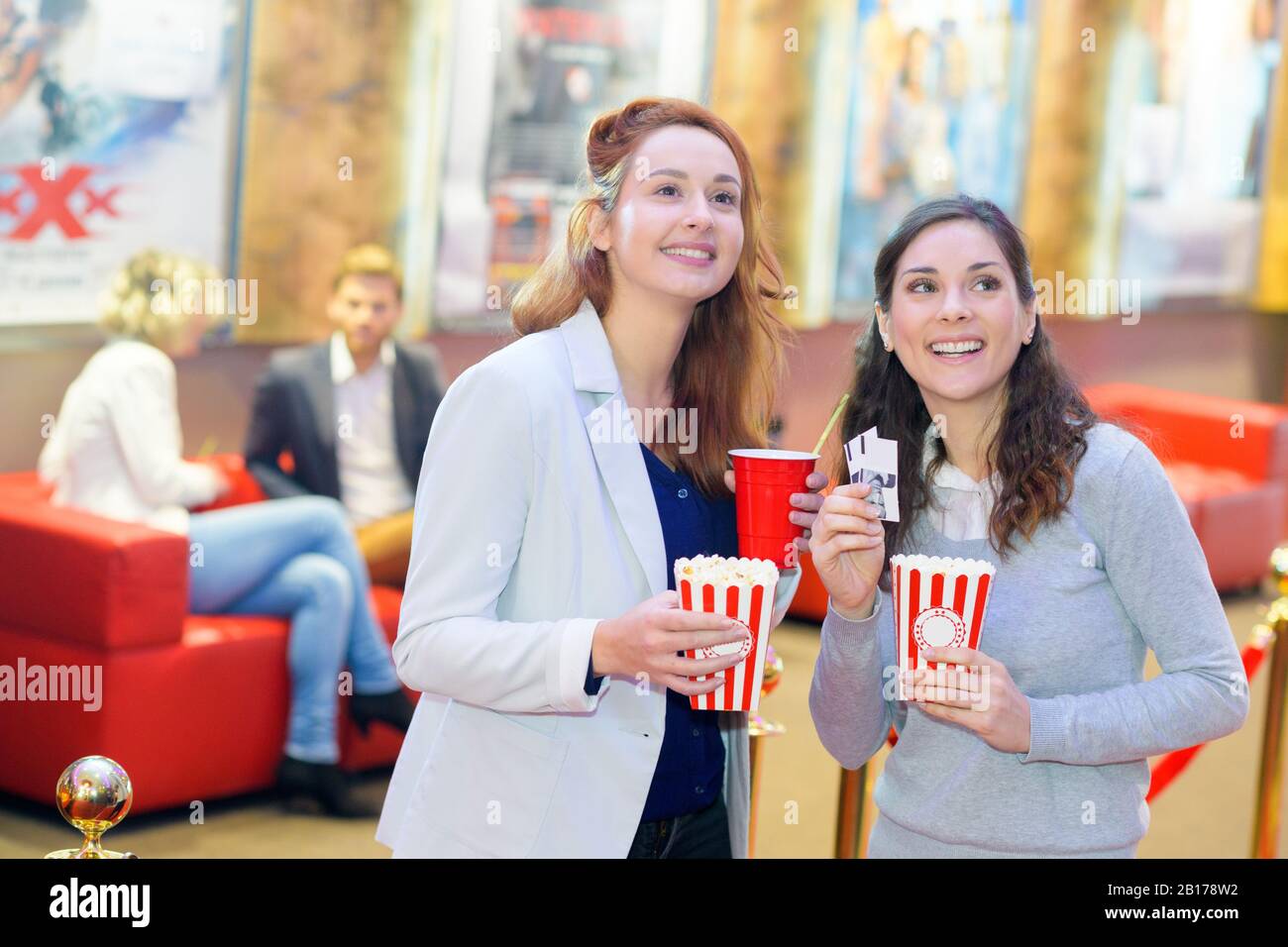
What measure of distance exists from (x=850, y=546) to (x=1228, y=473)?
6829 mm

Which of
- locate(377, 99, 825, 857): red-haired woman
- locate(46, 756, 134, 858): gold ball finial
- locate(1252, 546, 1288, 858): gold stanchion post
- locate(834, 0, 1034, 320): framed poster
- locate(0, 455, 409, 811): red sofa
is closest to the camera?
locate(46, 756, 134, 858): gold ball finial

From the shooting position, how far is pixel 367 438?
5262 millimetres

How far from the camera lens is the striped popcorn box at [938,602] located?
6.07 feet

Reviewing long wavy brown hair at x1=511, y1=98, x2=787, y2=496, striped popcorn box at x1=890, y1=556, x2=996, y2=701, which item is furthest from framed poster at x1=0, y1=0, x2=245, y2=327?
striped popcorn box at x1=890, y1=556, x2=996, y2=701

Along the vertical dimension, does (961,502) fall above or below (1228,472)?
above

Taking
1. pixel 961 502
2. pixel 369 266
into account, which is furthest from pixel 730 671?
pixel 369 266

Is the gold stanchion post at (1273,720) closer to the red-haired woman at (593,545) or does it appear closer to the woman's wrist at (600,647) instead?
the red-haired woman at (593,545)

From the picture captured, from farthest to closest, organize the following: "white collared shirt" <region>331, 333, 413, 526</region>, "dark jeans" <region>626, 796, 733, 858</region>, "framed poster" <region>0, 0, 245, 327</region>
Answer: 1. "white collared shirt" <region>331, 333, 413, 526</region>
2. "framed poster" <region>0, 0, 245, 327</region>
3. "dark jeans" <region>626, 796, 733, 858</region>

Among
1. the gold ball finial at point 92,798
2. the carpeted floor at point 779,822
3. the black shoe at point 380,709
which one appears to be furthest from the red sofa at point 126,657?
the gold ball finial at point 92,798

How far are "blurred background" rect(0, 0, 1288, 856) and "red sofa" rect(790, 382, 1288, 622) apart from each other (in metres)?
0.08

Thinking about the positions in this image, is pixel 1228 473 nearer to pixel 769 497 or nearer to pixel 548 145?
pixel 548 145

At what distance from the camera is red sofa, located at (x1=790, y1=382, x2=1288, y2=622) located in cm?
771

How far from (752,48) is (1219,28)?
385 centimetres

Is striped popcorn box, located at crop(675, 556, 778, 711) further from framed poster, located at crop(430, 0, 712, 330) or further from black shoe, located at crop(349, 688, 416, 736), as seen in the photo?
framed poster, located at crop(430, 0, 712, 330)
